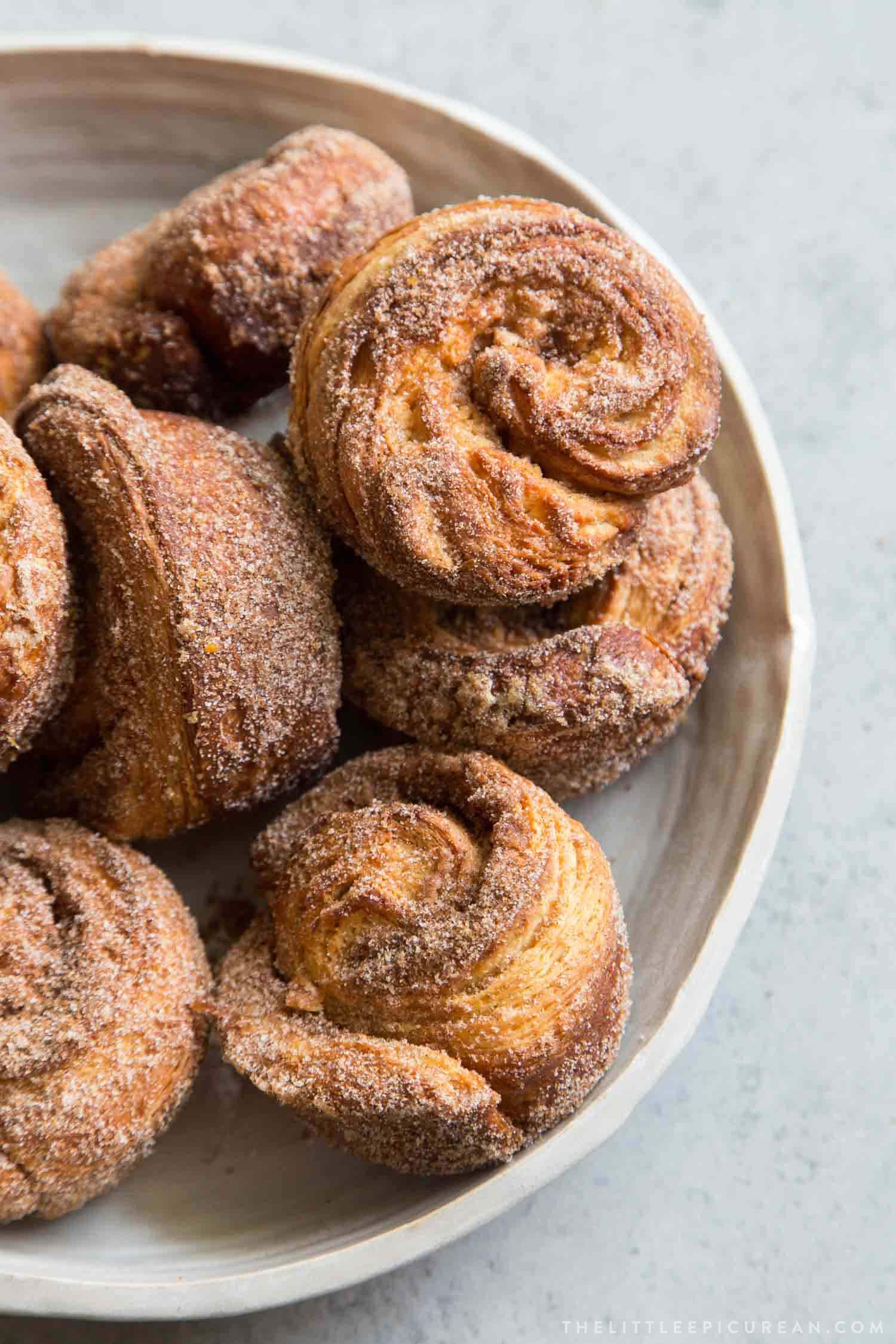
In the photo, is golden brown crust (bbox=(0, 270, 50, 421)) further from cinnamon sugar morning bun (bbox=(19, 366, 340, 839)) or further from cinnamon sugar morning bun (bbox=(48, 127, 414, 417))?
cinnamon sugar morning bun (bbox=(19, 366, 340, 839))

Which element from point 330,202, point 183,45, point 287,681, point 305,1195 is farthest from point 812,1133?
point 183,45

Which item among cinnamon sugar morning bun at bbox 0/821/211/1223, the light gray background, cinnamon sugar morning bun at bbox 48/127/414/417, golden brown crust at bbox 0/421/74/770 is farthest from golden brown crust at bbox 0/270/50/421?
the light gray background

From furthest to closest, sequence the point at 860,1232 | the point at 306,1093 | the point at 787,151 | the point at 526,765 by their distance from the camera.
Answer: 1. the point at 787,151
2. the point at 860,1232
3. the point at 526,765
4. the point at 306,1093

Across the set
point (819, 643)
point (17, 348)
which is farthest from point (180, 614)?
point (819, 643)

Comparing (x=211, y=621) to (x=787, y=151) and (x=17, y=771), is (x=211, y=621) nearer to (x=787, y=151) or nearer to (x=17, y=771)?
(x=17, y=771)

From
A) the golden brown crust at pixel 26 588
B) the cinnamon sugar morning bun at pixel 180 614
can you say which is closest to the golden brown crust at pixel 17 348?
the cinnamon sugar morning bun at pixel 180 614

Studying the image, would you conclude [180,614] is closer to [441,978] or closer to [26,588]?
[26,588]
